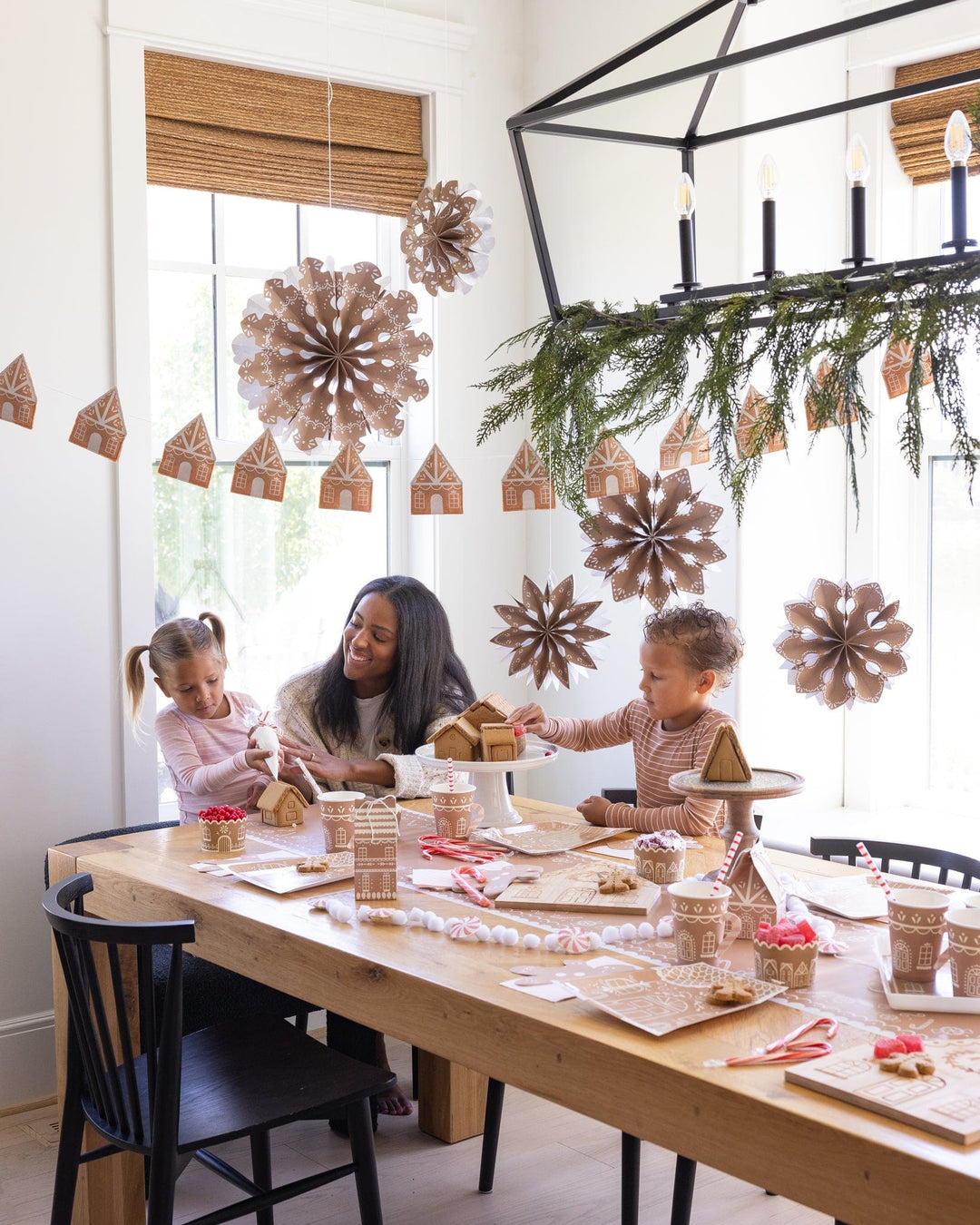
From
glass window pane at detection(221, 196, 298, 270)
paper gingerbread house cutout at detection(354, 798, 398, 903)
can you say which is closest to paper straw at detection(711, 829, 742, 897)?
paper gingerbread house cutout at detection(354, 798, 398, 903)

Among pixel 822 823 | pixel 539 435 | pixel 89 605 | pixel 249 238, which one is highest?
pixel 249 238

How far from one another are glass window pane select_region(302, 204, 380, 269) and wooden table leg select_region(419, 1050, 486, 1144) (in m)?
2.15

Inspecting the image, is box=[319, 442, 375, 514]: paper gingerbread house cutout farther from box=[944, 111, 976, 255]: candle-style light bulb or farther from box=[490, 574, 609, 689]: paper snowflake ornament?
box=[944, 111, 976, 255]: candle-style light bulb

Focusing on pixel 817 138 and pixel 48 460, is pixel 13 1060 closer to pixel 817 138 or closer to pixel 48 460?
pixel 48 460

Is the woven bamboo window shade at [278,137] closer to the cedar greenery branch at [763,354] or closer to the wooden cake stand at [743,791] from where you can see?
the cedar greenery branch at [763,354]

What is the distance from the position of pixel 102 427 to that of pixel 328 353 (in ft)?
1.72

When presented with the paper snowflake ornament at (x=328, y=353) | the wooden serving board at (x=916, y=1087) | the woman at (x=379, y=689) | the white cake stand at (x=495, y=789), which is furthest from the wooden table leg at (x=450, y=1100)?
the wooden serving board at (x=916, y=1087)

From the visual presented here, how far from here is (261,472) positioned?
2.64 m

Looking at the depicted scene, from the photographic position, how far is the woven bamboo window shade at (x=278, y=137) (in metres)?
3.24

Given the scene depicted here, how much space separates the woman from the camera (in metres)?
3.07

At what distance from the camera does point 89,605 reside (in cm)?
313

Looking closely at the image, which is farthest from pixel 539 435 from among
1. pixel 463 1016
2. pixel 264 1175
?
pixel 264 1175

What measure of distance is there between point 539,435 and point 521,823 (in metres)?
0.92

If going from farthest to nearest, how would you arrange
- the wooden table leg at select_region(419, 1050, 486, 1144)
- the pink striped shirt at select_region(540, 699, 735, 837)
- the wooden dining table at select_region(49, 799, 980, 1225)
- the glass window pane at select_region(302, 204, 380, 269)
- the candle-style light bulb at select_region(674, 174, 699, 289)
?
1. the glass window pane at select_region(302, 204, 380, 269)
2. the wooden table leg at select_region(419, 1050, 486, 1144)
3. the pink striped shirt at select_region(540, 699, 735, 837)
4. the candle-style light bulb at select_region(674, 174, 699, 289)
5. the wooden dining table at select_region(49, 799, 980, 1225)
